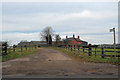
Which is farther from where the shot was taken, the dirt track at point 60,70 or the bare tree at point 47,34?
the bare tree at point 47,34

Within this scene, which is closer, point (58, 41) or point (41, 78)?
point (41, 78)

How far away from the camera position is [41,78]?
5438mm

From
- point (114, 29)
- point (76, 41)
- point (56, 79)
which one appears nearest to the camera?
point (56, 79)

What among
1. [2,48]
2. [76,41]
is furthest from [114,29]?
[76,41]

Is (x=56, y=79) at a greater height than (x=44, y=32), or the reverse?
(x=44, y=32)

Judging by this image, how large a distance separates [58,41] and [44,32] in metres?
10.1

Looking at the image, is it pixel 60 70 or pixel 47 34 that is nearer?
pixel 60 70

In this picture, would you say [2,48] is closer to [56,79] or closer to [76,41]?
[56,79]

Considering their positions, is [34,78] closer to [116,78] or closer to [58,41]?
[116,78]

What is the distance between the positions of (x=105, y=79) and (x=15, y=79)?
Answer: 12.8 ft

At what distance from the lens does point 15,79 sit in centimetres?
529

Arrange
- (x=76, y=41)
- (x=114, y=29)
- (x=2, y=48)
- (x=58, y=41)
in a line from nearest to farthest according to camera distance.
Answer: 1. (x=114, y=29)
2. (x=2, y=48)
3. (x=58, y=41)
4. (x=76, y=41)

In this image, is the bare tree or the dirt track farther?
the bare tree

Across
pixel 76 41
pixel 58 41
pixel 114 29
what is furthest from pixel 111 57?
pixel 76 41
